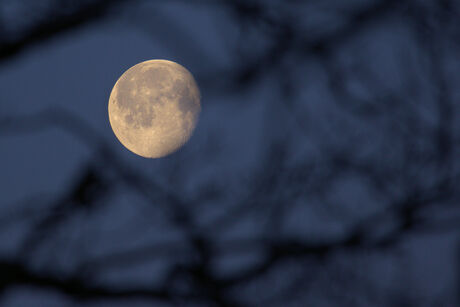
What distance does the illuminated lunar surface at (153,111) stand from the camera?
13.5 ft

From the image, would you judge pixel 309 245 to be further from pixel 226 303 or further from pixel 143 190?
pixel 143 190

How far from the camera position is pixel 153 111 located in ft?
13.9

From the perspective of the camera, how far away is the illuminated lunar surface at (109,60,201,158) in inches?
162

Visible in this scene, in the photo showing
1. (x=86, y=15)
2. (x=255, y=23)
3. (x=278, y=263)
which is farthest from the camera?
(x=278, y=263)

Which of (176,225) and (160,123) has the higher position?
(160,123)

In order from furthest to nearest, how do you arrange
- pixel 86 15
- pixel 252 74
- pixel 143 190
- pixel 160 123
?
1. pixel 160 123
2. pixel 143 190
3. pixel 252 74
4. pixel 86 15

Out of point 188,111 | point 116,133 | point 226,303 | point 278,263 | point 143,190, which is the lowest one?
point 226,303

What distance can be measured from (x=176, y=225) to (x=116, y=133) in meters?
2.97

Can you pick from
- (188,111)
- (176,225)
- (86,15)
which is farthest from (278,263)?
(188,111)

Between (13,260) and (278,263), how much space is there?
4.71 ft

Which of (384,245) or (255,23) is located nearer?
(255,23)

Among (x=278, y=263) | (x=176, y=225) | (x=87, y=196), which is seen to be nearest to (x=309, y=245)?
(x=278, y=263)

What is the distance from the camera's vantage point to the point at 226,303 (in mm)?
2305

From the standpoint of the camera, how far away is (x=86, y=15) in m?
1.47
